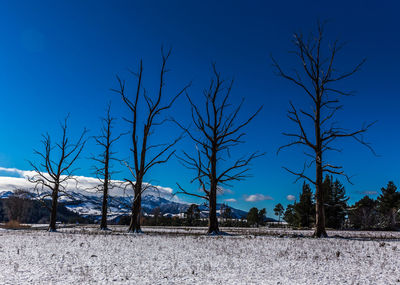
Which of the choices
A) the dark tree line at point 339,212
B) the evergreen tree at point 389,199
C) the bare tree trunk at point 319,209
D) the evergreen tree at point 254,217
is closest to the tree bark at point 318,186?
the bare tree trunk at point 319,209

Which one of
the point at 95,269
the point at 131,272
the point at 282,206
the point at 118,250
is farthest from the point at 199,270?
the point at 282,206

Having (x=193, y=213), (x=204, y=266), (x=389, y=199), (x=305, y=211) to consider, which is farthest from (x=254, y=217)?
(x=204, y=266)

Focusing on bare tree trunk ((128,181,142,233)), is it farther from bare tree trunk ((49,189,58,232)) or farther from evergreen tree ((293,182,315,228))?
evergreen tree ((293,182,315,228))

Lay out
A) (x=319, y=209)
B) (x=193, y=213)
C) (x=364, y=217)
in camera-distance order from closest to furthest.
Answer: (x=319, y=209), (x=364, y=217), (x=193, y=213)

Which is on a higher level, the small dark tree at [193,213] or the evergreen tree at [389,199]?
the evergreen tree at [389,199]

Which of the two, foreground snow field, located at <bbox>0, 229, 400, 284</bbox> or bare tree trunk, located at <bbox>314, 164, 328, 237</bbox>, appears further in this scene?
bare tree trunk, located at <bbox>314, 164, 328, 237</bbox>

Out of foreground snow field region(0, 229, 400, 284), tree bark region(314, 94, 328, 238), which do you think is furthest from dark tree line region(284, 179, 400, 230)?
foreground snow field region(0, 229, 400, 284)

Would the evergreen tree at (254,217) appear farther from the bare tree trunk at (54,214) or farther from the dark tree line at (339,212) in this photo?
the bare tree trunk at (54,214)

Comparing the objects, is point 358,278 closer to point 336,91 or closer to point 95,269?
point 95,269

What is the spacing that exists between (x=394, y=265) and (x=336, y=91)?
1256 centimetres

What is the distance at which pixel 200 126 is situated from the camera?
66.0 feet

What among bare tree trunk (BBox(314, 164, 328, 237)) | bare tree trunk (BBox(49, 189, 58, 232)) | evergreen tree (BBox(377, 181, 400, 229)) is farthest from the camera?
evergreen tree (BBox(377, 181, 400, 229))

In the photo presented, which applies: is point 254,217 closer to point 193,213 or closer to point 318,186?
point 193,213

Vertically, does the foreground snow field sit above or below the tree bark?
below
